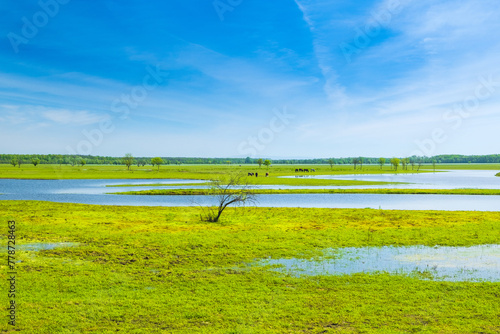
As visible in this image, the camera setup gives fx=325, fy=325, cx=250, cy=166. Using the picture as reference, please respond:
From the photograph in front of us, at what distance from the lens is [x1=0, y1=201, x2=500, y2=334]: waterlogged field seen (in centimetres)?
962

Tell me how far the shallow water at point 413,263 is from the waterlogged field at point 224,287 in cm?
86

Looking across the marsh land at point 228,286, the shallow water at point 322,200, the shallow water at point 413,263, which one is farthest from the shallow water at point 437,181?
the shallow water at point 413,263

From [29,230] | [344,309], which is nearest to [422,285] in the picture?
[344,309]

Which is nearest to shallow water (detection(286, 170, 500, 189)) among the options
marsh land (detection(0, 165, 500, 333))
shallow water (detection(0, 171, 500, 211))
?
shallow water (detection(0, 171, 500, 211))

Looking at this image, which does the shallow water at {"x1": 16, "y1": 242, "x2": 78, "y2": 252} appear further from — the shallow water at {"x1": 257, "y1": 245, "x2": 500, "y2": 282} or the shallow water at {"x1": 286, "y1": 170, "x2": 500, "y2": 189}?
the shallow water at {"x1": 286, "y1": 170, "x2": 500, "y2": 189}

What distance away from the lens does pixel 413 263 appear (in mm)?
15969

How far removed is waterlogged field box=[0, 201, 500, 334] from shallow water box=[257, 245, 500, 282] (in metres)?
0.86

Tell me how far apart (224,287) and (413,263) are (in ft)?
31.6

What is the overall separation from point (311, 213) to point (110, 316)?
83.7ft

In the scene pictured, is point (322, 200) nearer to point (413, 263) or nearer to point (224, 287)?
point (413, 263)

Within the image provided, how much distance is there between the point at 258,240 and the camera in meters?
20.9

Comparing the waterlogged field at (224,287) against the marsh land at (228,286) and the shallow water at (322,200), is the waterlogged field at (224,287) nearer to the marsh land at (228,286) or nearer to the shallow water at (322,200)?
the marsh land at (228,286)

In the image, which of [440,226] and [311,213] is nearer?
[440,226]

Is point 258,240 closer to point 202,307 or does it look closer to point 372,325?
point 202,307
